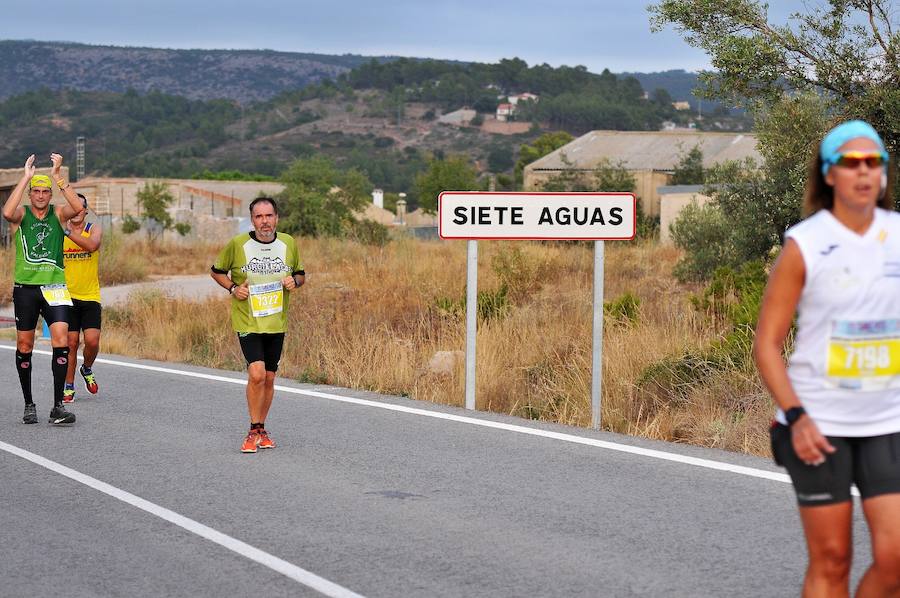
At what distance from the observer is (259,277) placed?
910 cm

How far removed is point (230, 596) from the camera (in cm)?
572

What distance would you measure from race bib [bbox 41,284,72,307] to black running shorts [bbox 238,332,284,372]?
6.87ft

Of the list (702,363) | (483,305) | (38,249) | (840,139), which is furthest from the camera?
(483,305)

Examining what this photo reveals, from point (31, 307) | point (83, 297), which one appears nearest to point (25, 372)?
point (31, 307)

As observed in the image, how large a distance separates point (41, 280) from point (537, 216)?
3.90 meters

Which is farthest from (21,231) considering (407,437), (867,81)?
(867,81)

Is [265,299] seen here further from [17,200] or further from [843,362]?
[843,362]

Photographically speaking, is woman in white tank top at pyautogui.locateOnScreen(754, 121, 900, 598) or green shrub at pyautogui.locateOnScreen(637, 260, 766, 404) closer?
woman in white tank top at pyautogui.locateOnScreen(754, 121, 900, 598)

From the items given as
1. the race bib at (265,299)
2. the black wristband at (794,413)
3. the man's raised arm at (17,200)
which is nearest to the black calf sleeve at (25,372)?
the man's raised arm at (17,200)

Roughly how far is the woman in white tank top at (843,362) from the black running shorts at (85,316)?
9154 millimetres

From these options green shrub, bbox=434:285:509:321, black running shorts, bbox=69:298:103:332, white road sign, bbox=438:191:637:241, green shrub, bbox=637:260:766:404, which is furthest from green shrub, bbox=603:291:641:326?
black running shorts, bbox=69:298:103:332

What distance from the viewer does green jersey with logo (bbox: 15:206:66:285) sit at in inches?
409

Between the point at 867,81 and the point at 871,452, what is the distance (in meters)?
11.0

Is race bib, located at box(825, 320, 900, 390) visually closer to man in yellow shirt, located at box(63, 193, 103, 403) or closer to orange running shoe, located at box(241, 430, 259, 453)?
orange running shoe, located at box(241, 430, 259, 453)
